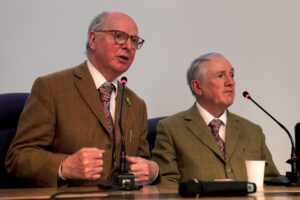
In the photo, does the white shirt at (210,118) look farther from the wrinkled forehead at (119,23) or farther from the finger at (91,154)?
the finger at (91,154)

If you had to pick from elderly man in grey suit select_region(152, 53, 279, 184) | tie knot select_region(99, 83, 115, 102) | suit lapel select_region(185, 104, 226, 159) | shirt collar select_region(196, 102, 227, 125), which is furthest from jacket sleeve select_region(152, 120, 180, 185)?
tie knot select_region(99, 83, 115, 102)

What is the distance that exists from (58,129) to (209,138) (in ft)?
3.16

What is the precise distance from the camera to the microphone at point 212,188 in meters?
1.15

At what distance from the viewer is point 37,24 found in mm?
2760

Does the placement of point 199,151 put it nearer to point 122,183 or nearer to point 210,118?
point 210,118

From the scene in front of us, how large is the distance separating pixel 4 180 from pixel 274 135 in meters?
2.13

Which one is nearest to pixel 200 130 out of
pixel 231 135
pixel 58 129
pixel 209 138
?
pixel 209 138

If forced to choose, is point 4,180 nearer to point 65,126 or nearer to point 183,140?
point 65,126

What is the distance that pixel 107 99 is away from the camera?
2.06m

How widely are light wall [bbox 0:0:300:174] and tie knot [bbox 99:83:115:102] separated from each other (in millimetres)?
744

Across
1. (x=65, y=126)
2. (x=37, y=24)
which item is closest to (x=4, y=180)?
(x=65, y=126)

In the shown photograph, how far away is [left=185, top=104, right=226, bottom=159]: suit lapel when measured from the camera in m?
2.40

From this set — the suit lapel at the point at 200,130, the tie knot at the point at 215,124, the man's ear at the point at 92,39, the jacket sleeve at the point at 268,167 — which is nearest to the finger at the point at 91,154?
the man's ear at the point at 92,39

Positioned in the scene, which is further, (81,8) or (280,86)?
(280,86)
